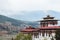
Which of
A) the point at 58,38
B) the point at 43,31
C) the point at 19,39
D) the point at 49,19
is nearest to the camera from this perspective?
the point at 58,38

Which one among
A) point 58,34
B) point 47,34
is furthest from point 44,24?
point 58,34

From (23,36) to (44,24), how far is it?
9.93 m

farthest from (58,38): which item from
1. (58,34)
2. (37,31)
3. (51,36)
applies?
(37,31)

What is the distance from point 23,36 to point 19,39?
1.64m

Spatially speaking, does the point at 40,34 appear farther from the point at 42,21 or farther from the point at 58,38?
the point at 58,38

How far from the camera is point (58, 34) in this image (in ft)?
204

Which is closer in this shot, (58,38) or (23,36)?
(58,38)

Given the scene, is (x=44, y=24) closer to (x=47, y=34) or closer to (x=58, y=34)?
(x=47, y=34)

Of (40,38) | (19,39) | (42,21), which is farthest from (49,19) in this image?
(19,39)

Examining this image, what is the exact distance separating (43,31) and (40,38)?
5.69 ft

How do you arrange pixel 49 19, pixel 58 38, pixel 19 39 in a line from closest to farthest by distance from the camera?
pixel 58 38
pixel 19 39
pixel 49 19

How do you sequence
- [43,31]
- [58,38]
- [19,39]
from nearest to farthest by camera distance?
[58,38], [19,39], [43,31]

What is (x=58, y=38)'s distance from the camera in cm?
6197

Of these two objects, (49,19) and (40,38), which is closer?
(40,38)
